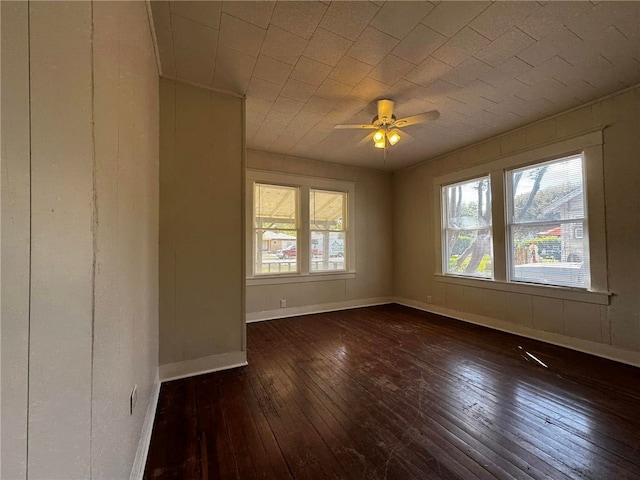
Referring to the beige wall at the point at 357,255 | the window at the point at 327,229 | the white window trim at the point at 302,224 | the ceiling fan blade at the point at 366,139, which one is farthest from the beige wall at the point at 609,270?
the window at the point at 327,229

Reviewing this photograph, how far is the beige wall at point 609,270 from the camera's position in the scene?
9.23 feet

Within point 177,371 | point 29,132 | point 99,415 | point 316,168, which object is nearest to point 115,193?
point 29,132

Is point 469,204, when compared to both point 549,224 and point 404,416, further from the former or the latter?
point 404,416

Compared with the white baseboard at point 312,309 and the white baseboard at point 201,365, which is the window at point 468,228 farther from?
the white baseboard at point 201,365

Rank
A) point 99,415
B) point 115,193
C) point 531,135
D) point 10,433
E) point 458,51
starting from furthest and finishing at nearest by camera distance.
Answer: point 531,135, point 458,51, point 115,193, point 99,415, point 10,433

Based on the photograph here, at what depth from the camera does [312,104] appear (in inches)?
122

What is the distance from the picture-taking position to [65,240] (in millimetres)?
686

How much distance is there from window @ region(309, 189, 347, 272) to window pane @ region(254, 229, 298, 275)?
389mm

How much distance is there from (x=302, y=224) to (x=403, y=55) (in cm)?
305

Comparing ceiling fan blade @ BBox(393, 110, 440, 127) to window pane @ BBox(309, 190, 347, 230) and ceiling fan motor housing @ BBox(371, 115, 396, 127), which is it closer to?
ceiling fan motor housing @ BBox(371, 115, 396, 127)

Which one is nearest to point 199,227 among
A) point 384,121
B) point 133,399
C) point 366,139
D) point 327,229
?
point 133,399

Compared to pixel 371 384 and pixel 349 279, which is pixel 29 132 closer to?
pixel 371 384

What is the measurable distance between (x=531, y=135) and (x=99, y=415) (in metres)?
4.80

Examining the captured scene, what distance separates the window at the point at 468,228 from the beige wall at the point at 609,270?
1.05 ft
